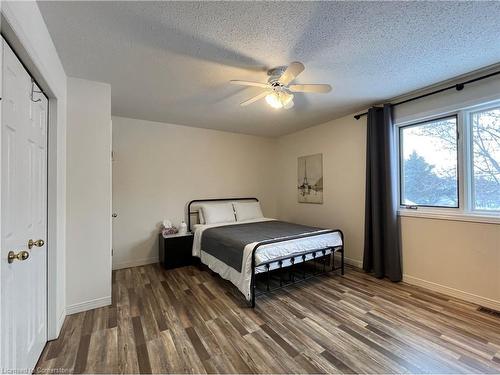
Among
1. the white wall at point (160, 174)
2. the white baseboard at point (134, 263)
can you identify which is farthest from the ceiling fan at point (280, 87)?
the white baseboard at point (134, 263)

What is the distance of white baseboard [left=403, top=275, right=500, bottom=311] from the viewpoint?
229 centimetres

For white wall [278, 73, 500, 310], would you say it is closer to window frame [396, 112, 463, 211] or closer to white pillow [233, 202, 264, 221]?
window frame [396, 112, 463, 211]

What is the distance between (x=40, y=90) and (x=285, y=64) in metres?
2.02

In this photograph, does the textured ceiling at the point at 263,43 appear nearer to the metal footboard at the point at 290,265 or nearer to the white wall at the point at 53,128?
the white wall at the point at 53,128

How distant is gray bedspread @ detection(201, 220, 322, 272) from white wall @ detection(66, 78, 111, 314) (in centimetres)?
124

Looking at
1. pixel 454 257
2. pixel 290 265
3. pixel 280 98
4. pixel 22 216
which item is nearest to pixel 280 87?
pixel 280 98

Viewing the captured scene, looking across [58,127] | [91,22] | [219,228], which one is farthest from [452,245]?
[58,127]

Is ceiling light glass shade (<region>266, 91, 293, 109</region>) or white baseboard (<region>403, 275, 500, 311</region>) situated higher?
ceiling light glass shade (<region>266, 91, 293, 109</region>)

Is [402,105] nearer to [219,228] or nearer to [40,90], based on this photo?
[219,228]

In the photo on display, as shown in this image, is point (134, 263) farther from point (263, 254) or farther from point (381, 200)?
point (381, 200)

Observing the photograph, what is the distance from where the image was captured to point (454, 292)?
2.55 meters

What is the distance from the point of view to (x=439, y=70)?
2.29 meters

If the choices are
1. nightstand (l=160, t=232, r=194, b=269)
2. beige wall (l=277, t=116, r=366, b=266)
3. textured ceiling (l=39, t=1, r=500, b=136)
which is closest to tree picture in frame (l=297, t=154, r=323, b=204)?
beige wall (l=277, t=116, r=366, b=266)

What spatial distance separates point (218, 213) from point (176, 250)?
0.94 m
